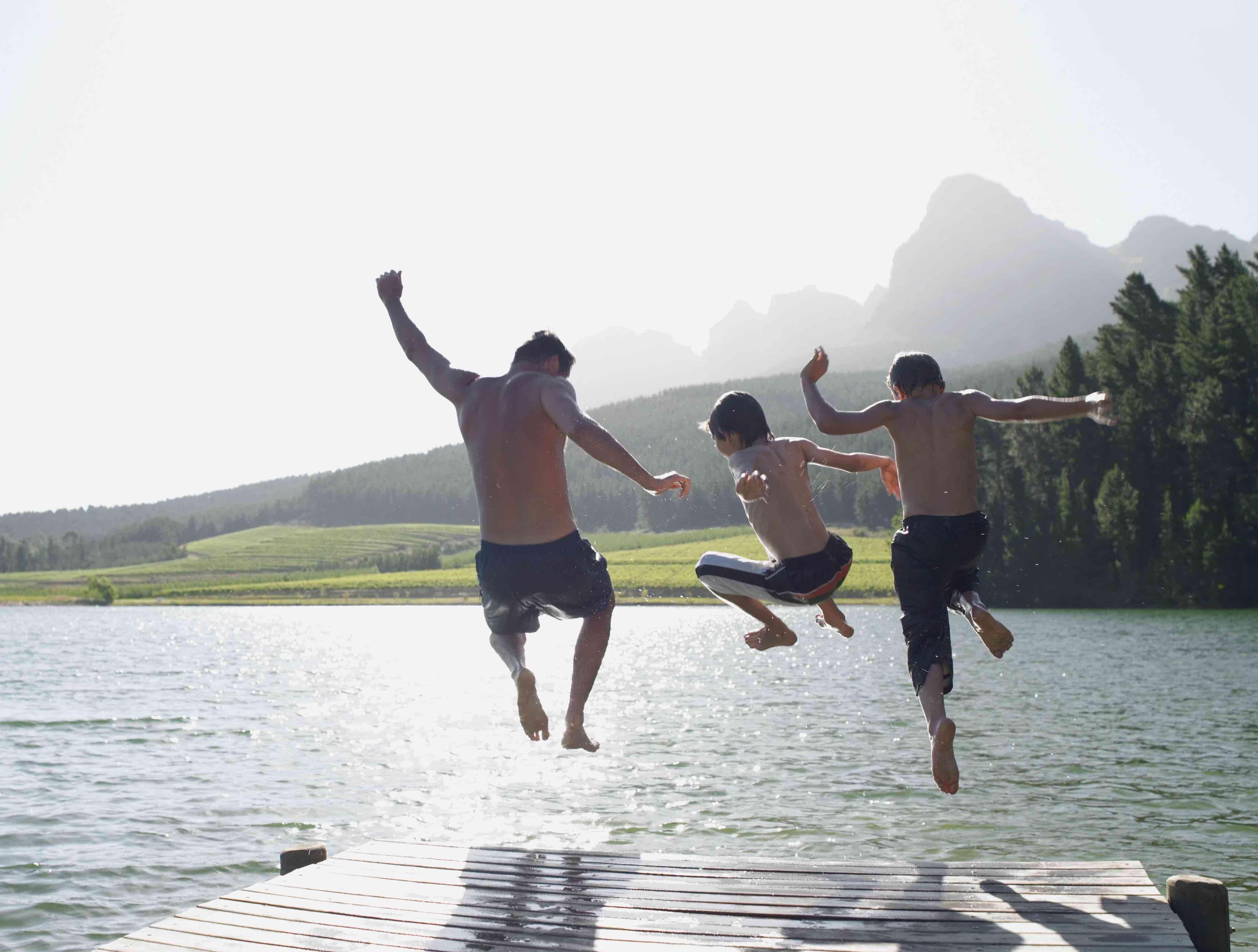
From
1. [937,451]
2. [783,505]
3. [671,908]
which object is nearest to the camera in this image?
[671,908]

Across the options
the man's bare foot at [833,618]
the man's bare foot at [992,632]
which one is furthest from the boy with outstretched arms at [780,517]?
the man's bare foot at [992,632]

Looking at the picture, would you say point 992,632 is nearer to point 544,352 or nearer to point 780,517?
point 780,517

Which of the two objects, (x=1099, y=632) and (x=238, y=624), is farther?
(x=238, y=624)

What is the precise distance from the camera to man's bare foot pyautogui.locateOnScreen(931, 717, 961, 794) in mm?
7586

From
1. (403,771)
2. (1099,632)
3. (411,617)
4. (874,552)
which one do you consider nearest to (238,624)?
(411,617)

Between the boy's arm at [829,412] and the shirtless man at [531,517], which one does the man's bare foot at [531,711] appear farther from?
the boy's arm at [829,412]

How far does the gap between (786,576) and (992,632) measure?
4.94ft

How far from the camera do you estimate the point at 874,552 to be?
456ft

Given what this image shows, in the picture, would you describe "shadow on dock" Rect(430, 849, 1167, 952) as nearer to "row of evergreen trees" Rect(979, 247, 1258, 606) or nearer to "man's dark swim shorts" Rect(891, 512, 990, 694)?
"man's dark swim shorts" Rect(891, 512, 990, 694)

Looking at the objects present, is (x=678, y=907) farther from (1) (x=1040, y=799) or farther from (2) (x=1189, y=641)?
(2) (x=1189, y=641)

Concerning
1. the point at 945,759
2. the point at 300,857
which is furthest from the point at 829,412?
the point at 300,857

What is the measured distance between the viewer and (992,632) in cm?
782

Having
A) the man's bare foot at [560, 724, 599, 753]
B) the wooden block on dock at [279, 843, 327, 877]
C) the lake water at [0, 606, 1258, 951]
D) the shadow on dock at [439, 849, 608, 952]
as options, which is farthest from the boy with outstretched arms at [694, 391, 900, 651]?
the lake water at [0, 606, 1258, 951]

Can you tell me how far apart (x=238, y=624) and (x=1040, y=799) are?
380ft
